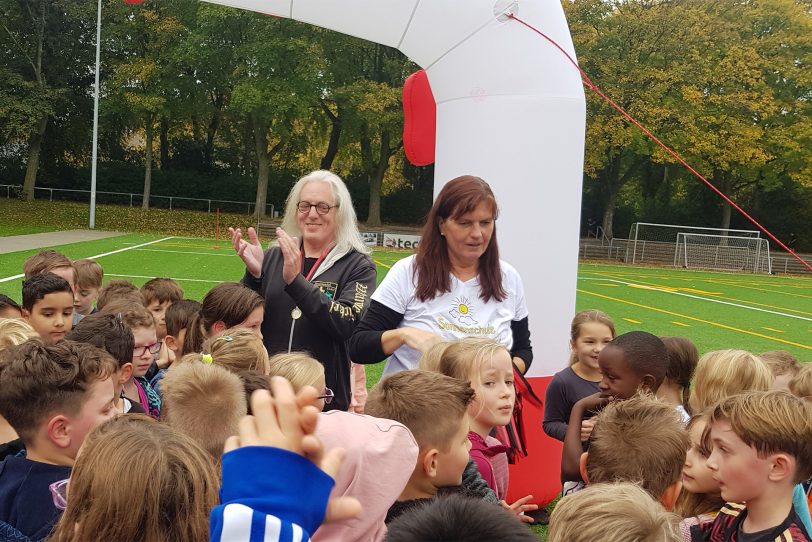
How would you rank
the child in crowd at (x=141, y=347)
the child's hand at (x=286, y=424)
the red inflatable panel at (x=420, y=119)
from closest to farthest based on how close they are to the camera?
1. the child's hand at (x=286, y=424)
2. the child in crowd at (x=141, y=347)
3. the red inflatable panel at (x=420, y=119)

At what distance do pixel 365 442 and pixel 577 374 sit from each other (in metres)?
2.63

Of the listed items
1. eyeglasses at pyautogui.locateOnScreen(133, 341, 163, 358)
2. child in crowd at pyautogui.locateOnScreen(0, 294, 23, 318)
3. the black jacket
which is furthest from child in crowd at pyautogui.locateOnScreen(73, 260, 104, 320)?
the black jacket

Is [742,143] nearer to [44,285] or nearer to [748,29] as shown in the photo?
[748,29]

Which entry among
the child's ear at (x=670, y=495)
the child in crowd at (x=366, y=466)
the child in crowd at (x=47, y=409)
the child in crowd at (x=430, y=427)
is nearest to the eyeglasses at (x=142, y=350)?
the child in crowd at (x=47, y=409)

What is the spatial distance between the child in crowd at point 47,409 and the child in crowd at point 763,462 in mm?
1996

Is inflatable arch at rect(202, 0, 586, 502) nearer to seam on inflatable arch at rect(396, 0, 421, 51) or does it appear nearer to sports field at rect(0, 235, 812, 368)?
seam on inflatable arch at rect(396, 0, 421, 51)

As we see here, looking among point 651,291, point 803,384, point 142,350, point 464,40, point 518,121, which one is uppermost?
point 464,40

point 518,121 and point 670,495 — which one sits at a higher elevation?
point 518,121

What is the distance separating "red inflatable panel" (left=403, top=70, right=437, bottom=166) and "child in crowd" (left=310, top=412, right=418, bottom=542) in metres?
3.25

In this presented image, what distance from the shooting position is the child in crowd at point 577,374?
388 cm

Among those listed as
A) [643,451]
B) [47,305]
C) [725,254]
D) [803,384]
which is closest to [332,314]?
[643,451]

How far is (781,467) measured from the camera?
7.52ft

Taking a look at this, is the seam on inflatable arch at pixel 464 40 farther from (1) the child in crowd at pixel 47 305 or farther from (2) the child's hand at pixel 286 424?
(2) the child's hand at pixel 286 424

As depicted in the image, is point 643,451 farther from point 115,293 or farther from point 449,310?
point 115,293
